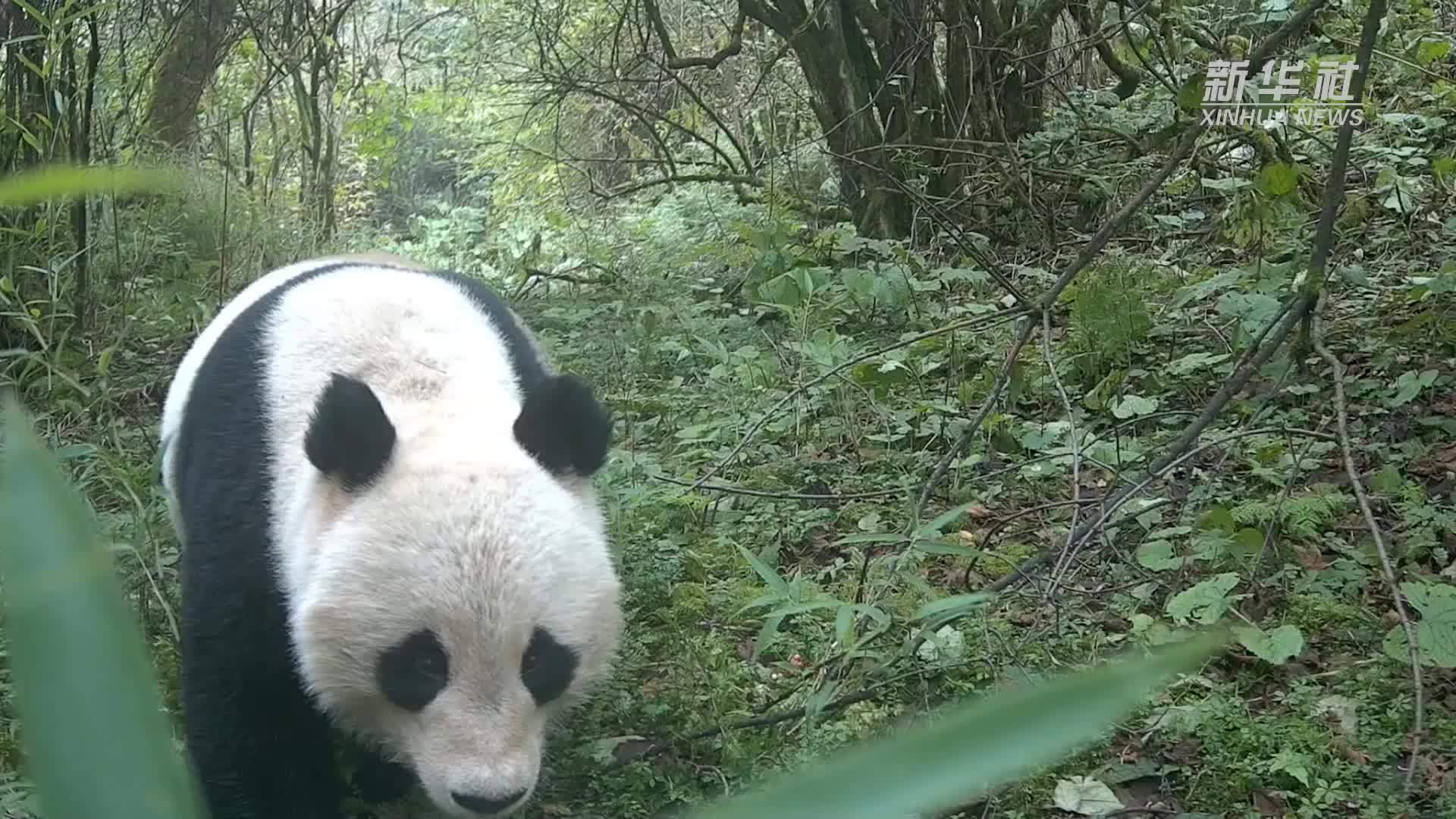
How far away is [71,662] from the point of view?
0.59 metres

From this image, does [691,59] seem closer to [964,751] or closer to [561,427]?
[561,427]

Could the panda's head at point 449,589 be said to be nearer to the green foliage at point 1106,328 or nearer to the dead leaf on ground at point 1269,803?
the dead leaf on ground at point 1269,803

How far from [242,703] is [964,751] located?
8.57 feet

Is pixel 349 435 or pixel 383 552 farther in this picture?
pixel 349 435

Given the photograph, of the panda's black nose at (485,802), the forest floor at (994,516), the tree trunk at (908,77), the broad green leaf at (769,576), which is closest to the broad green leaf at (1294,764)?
the forest floor at (994,516)

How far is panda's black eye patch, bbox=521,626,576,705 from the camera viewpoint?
251 centimetres

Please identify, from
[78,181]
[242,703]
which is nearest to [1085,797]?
[242,703]

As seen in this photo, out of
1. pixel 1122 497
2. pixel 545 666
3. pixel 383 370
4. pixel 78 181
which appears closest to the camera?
pixel 78 181

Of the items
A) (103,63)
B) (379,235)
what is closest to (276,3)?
(103,63)

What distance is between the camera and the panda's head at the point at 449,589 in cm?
242

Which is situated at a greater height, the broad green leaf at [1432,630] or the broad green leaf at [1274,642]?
the broad green leaf at [1432,630]

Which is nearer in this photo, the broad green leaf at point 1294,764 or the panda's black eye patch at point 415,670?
the panda's black eye patch at point 415,670

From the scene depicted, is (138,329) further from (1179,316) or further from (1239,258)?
(1239,258)

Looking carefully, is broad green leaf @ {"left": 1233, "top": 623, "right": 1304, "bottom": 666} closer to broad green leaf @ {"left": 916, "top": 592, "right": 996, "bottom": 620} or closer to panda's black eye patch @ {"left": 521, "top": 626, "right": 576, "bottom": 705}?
broad green leaf @ {"left": 916, "top": 592, "right": 996, "bottom": 620}
